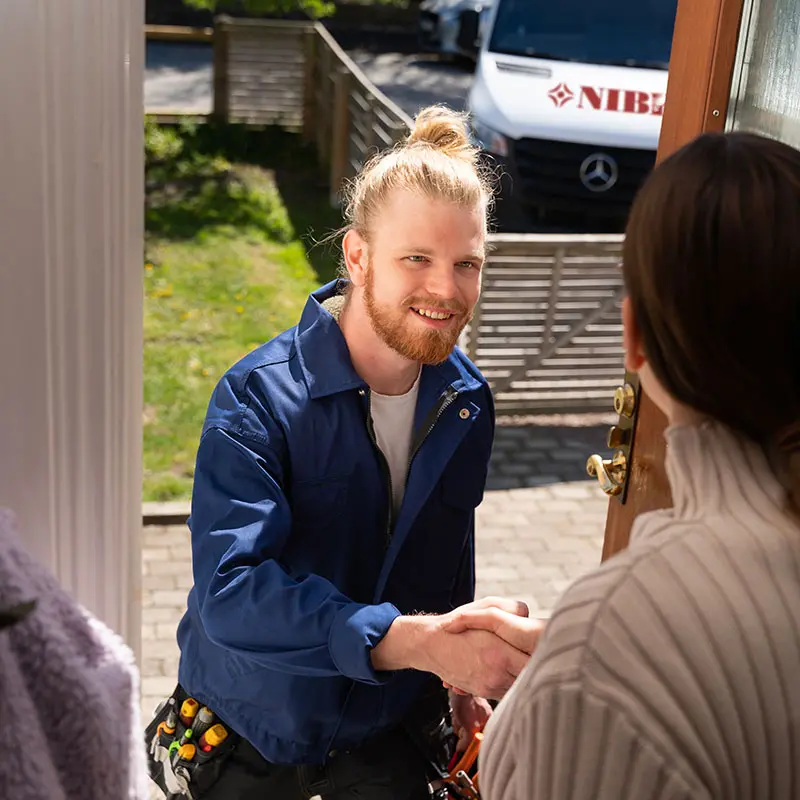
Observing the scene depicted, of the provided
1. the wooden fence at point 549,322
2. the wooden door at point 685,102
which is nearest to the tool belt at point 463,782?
the wooden door at point 685,102

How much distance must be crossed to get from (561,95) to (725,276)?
765 centimetres

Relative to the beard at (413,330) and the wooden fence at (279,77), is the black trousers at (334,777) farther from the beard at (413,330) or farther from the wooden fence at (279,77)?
the wooden fence at (279,77)

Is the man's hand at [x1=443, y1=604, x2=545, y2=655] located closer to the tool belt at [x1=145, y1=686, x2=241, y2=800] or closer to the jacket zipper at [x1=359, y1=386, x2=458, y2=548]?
the jacket zipper at [x1=359, y1=386, x2=458, y2=548]

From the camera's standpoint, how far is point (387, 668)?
1989 mm

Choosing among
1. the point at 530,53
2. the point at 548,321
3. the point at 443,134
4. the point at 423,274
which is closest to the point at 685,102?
the point at 443,134

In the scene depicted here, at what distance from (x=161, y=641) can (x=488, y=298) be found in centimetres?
260

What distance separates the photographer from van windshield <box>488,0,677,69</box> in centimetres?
857

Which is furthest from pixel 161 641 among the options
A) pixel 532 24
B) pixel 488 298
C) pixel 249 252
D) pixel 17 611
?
pixel 532 24

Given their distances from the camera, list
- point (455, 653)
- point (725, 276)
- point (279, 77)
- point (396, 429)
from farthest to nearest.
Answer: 1. point (279, 77)
2. point (396, 429)
3. point (455, 653)
4. point (725, 276)

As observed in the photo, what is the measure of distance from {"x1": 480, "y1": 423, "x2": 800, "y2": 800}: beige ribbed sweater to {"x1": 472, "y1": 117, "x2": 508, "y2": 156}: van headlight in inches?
294

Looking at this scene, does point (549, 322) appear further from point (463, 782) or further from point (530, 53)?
point (463, 782)

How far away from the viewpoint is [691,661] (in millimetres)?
1215

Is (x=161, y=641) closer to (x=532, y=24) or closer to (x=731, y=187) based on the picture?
(x=731, y=187)

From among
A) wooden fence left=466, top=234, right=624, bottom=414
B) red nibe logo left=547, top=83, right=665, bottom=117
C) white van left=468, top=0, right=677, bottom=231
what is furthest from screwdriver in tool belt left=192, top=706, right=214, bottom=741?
red nibe logo left=547, top=83, right=665, bottom=117
